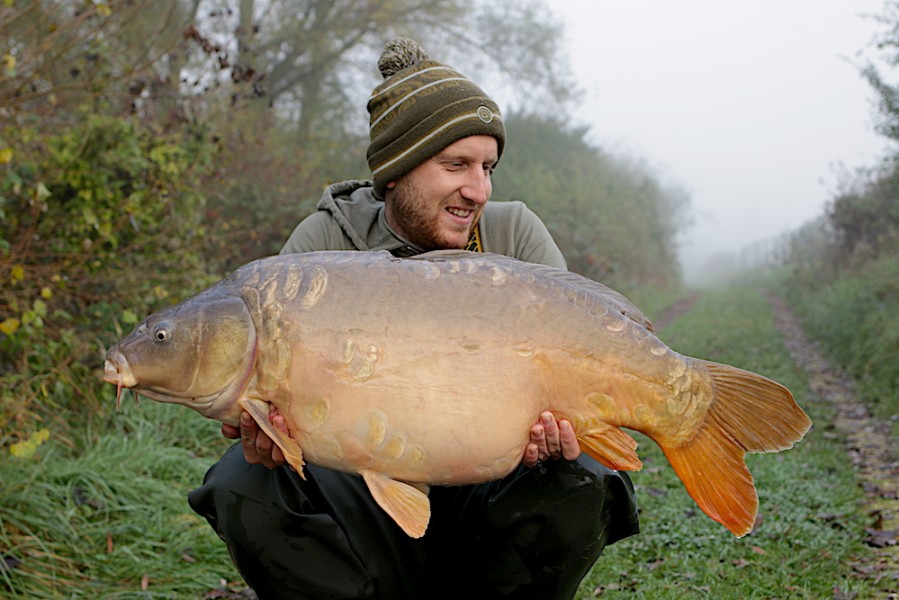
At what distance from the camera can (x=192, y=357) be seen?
158cm

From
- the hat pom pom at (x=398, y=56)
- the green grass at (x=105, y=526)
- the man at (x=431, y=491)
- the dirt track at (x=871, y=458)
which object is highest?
the hat pom pom at (x=398, y=56)

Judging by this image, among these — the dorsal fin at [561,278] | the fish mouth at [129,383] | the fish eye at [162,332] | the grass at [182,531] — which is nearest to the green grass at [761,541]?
the grass at [182,531]

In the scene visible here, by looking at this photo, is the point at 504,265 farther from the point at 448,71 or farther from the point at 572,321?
the point at 448,71

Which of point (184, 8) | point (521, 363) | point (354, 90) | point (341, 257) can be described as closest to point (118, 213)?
point (341, 257)

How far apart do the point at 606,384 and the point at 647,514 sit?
→ 208 cm

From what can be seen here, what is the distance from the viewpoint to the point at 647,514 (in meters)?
3.53

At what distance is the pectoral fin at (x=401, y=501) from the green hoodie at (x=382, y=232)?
0.93 m

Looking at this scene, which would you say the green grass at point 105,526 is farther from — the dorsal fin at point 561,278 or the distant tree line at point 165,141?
the dorsal fin at point 561,278

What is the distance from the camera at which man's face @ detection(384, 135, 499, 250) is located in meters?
2.26

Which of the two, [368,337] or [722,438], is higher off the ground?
[368,337]

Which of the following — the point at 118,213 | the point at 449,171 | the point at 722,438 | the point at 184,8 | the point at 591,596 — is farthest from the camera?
the point at 184,8

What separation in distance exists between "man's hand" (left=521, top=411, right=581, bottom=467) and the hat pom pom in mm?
1285

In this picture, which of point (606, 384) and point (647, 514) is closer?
point (606, 384)

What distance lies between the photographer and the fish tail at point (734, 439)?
5.53 ft
